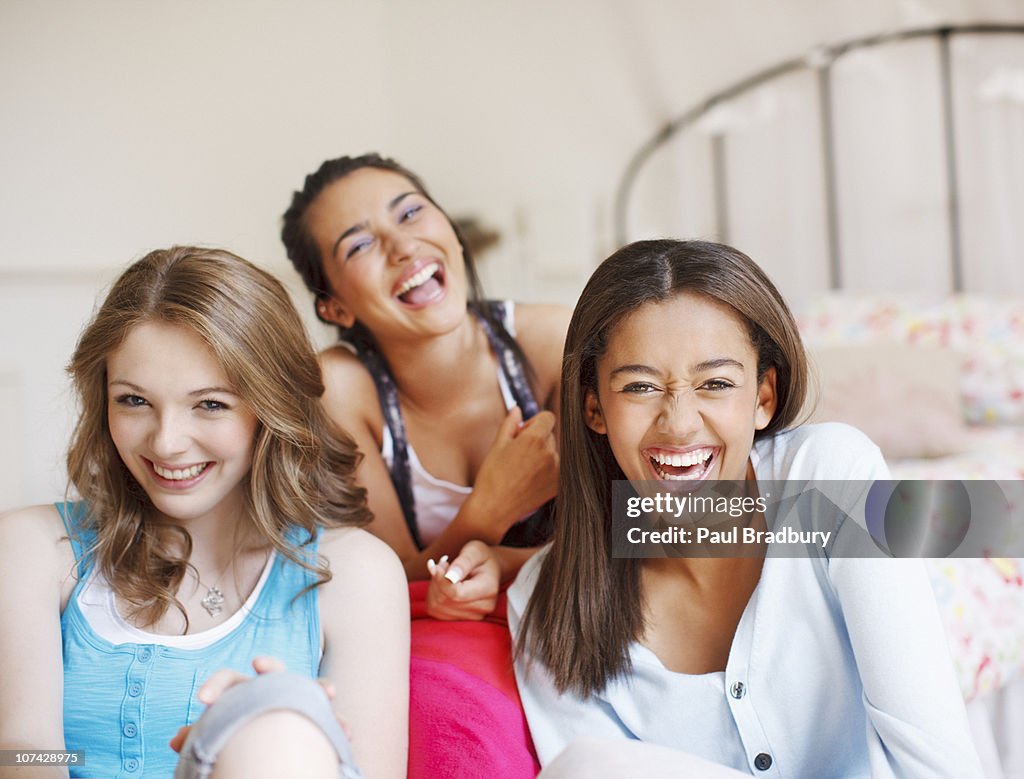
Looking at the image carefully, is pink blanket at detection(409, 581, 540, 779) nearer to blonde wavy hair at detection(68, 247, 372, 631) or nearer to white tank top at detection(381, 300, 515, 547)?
blonde wavy hair at detection(68, 247, 372, 631)

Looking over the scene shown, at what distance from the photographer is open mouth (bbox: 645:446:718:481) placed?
3.56 ft

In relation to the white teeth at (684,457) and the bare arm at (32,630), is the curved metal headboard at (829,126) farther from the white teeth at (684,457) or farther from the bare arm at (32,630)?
the bare arm at (32,630)

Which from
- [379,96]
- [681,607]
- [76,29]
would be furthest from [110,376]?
[379,96]

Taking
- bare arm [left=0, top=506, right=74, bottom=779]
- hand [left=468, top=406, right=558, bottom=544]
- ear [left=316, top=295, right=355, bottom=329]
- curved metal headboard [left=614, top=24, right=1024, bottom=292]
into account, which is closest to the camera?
bare arm [left=0, top=506, right=74, bottom=779]

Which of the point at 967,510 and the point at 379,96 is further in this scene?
the point at 379,96

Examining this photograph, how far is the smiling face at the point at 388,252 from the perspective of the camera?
1.48 meters

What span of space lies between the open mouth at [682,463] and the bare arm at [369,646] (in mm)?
309

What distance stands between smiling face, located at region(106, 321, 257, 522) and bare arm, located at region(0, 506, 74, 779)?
13cm

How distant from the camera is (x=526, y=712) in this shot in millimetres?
1128

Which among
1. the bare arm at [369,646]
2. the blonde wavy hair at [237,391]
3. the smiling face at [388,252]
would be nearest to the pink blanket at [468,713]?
the bare arm at [369,646]

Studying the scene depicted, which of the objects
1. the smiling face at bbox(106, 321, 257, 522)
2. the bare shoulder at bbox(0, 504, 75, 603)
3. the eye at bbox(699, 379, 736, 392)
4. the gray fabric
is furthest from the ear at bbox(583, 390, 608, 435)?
the bare shoulder at bbox(0, 504, 75, 603)

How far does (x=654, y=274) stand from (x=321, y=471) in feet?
1.51

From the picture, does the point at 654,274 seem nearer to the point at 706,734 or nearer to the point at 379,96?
the point at 706,734

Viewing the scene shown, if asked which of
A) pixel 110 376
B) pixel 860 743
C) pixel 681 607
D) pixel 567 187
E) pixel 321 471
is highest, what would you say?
pixel 567 187
